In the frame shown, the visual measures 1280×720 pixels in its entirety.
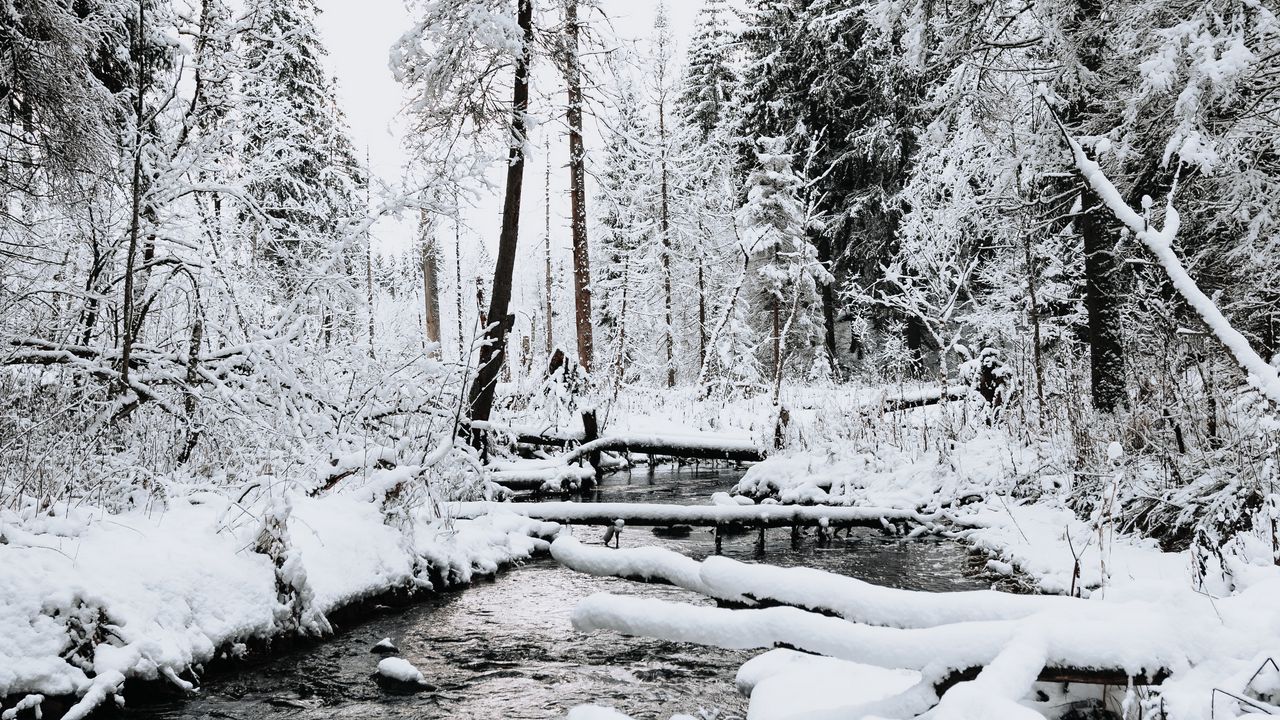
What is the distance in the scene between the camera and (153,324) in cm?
712

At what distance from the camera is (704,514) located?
7.39 metres

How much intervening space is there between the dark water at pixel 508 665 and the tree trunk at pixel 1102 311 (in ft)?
8.84

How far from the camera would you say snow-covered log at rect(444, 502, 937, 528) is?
7.41m

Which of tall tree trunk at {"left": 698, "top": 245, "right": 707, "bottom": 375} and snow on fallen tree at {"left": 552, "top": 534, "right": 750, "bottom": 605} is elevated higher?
tall tree trunk at {"left": 698, "top": 245, "right": 707, "bottom": 375}

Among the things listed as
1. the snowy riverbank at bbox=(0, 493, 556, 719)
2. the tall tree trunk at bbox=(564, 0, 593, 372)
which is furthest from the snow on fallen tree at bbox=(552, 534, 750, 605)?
the tall tree trunk at bbox=(564, 0, 593, 372)

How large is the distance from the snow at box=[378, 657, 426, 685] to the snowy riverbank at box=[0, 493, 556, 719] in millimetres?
993

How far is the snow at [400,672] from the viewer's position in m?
4.49

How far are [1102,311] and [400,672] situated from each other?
8131mm

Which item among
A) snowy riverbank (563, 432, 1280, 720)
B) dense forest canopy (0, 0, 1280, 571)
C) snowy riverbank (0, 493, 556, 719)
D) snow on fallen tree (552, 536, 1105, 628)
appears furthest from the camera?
dense forest canopy (0, 0, 1280, 571)

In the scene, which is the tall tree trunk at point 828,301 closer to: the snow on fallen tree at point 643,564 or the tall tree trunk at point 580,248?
the tall tree trunk at point 580,248

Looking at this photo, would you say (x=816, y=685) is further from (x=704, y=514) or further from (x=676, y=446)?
(x=676, y=446)

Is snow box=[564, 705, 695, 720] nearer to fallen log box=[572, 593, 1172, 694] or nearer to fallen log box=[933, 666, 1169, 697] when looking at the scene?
fallen log box=[572, 593, 1172, 694]

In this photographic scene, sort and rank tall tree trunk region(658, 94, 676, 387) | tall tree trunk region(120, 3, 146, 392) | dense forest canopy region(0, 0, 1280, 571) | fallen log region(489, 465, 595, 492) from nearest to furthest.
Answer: dense forest canopy region(0, 0, 1280, 571), tall tree trunk region(120, 3, 146, 392), fallen log region(489, 465, 595, 492), tall tree trunk region(658, 94, 676, 387)

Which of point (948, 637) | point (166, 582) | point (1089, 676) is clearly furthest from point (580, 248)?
point (1089, 676)
